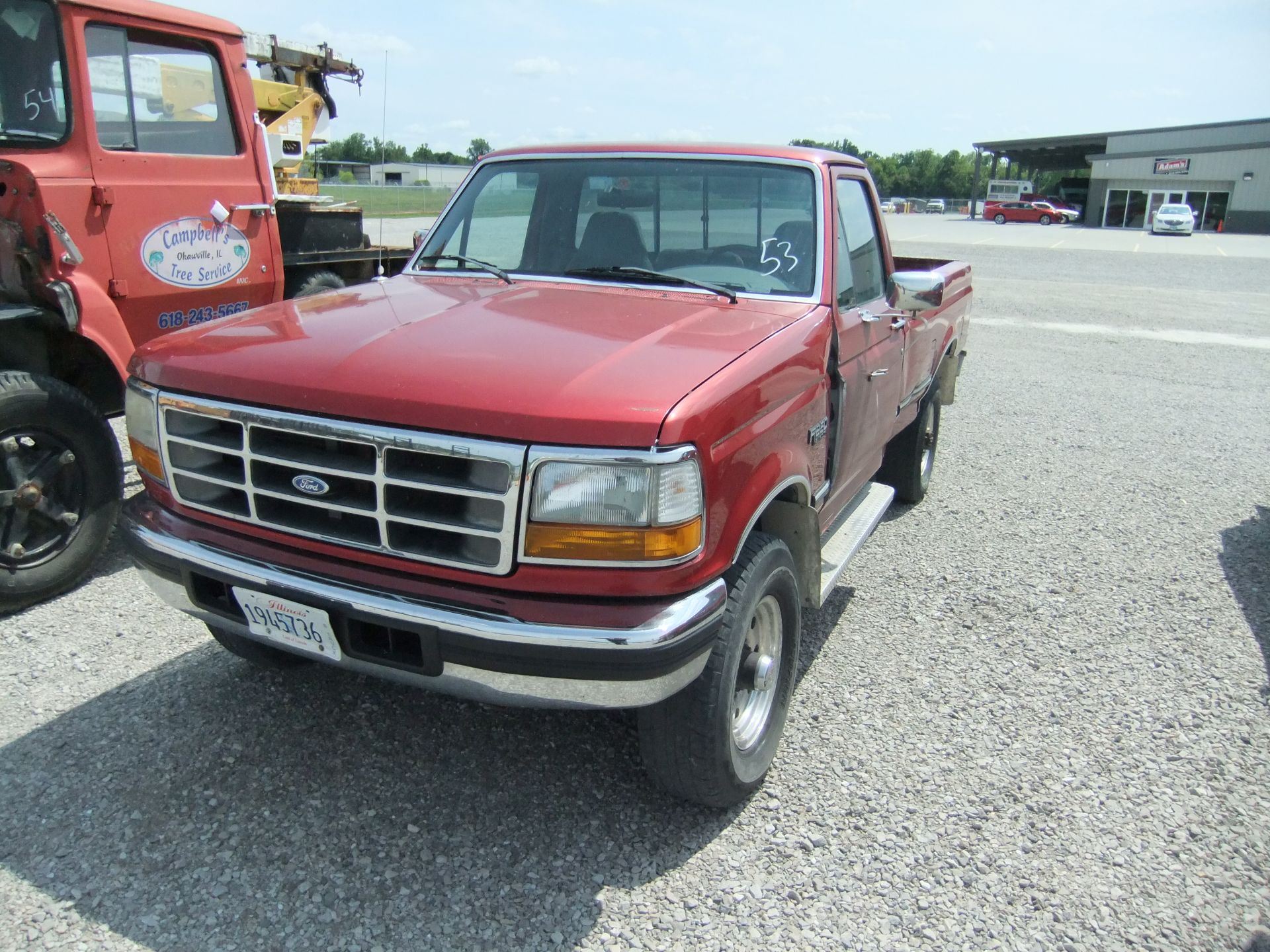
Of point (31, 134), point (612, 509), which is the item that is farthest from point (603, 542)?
point (31, 134)

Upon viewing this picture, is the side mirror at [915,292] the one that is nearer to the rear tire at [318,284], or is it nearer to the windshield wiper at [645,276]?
the windshield wiper at [645,276]

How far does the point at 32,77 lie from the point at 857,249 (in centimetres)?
381

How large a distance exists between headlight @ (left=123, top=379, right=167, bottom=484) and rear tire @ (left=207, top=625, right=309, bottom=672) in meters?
0.69

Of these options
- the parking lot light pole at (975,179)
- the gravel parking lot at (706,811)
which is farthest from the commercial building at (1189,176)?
the gravel parking lot at (706,811)

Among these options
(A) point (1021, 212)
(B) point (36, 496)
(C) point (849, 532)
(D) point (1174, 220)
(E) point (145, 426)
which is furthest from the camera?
(A) point (1021, 212)

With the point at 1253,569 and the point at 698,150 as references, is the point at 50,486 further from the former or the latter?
the point at 1253,569

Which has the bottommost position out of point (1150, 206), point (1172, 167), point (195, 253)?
point (195, 253)

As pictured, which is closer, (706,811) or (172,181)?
(706,811)

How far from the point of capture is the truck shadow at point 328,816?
241 centimetres

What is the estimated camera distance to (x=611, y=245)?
3.65 m

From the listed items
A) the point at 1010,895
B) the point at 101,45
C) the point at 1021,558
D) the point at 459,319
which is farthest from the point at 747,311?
the point at 101,45

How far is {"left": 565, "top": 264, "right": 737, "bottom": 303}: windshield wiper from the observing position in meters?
3.30

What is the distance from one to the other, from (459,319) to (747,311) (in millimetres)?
968

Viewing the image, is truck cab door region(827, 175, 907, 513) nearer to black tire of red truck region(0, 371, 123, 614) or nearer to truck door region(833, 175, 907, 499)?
truck door region(833, 175, 907, 499)
